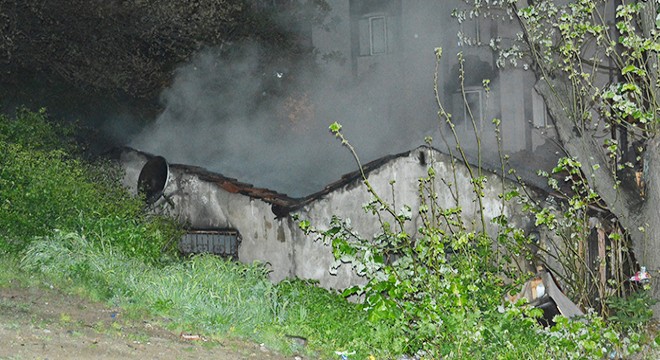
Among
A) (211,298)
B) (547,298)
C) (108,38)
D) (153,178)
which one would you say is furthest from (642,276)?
(108,38)

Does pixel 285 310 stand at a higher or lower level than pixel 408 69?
lower

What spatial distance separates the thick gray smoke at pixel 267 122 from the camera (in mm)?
21562

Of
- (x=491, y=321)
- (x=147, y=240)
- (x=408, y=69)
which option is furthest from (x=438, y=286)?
(x=408, y=69)

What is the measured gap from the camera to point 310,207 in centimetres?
1499

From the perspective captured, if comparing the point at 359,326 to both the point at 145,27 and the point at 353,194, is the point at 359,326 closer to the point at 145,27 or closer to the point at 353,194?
the point at 353,194

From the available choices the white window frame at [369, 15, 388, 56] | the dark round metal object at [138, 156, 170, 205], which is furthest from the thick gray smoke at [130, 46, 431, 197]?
the dark round metal object at [138, 156, 170, 205]

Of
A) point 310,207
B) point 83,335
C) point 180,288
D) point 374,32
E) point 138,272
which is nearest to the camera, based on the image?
point 83,335

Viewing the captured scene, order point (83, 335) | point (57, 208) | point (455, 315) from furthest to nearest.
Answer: point (57, 208), point (455, 315), point (83, 335)

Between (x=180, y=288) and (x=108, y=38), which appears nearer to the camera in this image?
(x=180, y=288)

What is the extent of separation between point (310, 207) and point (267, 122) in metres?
10.4

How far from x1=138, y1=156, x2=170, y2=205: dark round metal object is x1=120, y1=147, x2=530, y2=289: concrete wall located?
0.18 metres

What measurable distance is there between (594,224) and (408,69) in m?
13.1

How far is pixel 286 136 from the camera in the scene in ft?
81.5

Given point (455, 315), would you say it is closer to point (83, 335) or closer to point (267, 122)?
point (83, 335)
